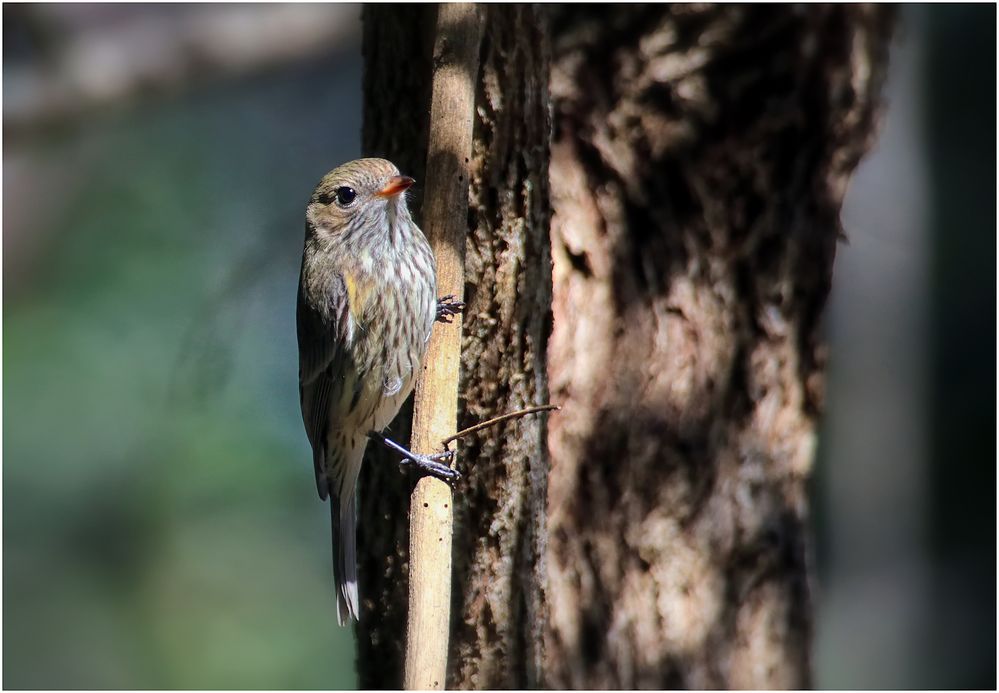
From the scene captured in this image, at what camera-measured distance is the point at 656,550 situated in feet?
12.5

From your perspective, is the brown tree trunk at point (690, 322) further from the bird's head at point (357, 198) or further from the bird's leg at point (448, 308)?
the bird's leg at point (448, 308)

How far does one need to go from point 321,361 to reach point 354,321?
0.23 metres

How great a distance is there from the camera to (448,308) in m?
2.89

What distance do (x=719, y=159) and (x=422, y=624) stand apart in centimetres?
214

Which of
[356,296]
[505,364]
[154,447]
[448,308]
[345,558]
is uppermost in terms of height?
[356,296]

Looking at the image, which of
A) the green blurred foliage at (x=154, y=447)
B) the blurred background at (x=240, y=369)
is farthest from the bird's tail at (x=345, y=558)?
the green blurred foliage at (x=154, y=447)

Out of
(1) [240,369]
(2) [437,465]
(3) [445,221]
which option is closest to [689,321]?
(3) [445,221]

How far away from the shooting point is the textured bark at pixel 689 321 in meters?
3.75

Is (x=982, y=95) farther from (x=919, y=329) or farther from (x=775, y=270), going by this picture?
(x=775, y=270)

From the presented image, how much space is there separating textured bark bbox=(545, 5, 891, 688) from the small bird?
570 millimetres

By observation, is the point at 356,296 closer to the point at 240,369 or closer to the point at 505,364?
the point at 505,364

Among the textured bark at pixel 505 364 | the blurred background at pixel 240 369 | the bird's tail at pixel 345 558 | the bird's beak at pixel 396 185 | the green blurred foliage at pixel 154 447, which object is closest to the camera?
the textured bark at pixel 505 364

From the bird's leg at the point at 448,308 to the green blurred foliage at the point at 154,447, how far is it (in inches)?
138

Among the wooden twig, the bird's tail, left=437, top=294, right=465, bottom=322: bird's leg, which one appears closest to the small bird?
the bird's tail
